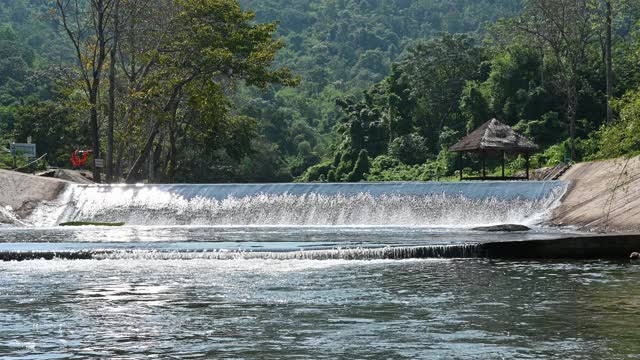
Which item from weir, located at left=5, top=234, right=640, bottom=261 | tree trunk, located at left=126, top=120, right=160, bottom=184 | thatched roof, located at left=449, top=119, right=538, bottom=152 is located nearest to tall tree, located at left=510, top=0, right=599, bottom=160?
thatched roof, located at left=449, top=119, right=538, bottom=152

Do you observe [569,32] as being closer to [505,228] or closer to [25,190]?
[505,228]

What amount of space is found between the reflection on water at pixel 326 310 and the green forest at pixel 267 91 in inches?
337

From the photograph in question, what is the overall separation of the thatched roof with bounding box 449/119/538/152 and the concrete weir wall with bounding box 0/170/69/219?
1993 cm

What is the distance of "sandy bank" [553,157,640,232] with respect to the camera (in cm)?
3072

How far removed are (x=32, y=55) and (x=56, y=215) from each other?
348 feet

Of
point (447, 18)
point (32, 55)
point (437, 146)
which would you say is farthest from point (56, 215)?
point (447, 18)

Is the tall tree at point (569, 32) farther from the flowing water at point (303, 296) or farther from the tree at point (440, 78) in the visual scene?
the flowing water at point (303, 296)

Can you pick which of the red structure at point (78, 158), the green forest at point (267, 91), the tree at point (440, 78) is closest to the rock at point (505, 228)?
the green forest at point (267, 91)

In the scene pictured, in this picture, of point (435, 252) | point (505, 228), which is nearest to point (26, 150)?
point (505, 228)

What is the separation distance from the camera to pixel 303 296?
1700 cm

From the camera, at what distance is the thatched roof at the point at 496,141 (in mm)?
47438

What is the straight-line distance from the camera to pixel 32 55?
466 ft

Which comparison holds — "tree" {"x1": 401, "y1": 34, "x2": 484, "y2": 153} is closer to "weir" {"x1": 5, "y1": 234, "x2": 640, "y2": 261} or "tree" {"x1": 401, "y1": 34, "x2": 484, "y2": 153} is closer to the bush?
the bush

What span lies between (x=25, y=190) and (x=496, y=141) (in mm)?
22419
